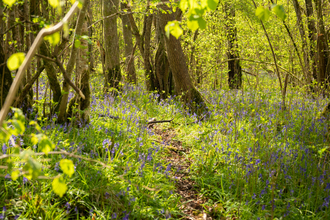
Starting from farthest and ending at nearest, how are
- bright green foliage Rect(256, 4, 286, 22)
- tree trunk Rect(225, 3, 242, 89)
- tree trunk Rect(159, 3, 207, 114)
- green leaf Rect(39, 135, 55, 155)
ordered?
tree trunk Rect(225, 3, 242, 89), tree trunk Rect(159, 3, 207, 114), bright green foliage Rect(256, 4, 286, 22), green leaf Rect(39, 135, 55, 155)

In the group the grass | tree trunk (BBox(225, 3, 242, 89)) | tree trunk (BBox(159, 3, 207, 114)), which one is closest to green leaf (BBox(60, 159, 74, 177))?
the grass

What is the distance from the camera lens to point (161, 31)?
797 centimetres

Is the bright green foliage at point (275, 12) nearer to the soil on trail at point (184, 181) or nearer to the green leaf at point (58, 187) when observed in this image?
the green leaf at point (58, 187)

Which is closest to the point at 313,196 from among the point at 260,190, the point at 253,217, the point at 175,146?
the point at 260,190

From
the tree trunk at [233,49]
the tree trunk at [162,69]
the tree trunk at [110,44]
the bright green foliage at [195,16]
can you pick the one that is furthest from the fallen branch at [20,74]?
the tree trunk at [233,49]

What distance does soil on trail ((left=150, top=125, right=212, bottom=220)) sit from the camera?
3.20 meters

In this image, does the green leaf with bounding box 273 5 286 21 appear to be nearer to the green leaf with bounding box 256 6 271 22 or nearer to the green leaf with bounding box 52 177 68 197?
the green leaf with bounding box 256 6 271 22

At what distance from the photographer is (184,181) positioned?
3.81 m

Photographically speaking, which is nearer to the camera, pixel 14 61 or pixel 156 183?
→ pixel 14 61

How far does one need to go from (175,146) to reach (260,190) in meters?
1.88

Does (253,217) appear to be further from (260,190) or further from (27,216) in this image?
(27,216)

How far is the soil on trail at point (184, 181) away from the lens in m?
3.20

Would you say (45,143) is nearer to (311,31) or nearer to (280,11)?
(280,11)

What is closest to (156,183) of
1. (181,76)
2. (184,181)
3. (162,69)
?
(184,181)
